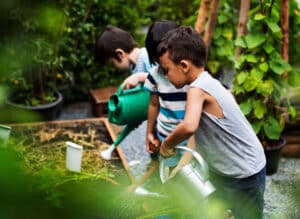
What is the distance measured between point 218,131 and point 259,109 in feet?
4.62

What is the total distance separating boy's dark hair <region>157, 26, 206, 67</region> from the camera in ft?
5.99

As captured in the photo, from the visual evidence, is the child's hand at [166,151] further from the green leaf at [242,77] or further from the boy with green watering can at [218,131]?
the green leaf at [242,77]

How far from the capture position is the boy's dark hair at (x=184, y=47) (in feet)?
5.99

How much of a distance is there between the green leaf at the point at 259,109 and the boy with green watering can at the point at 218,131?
1.27 m

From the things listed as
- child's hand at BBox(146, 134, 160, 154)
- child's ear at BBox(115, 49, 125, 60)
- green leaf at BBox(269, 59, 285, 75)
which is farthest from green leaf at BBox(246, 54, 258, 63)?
child's hand at BBox(146, 134, 160, 154)

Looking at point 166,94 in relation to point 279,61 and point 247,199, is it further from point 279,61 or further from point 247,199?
point 279,61

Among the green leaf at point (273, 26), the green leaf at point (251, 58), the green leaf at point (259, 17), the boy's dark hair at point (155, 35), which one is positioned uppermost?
the boy's dark hair at point (155, 35)

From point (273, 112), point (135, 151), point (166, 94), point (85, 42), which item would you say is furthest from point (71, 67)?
point (166, 94)

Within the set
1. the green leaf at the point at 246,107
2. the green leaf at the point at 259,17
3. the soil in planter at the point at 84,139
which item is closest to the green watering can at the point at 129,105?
the soil in planter at the point at 84,139

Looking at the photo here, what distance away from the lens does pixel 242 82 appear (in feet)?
10.3

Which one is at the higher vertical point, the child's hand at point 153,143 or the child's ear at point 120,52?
the child's ear at point 120,52

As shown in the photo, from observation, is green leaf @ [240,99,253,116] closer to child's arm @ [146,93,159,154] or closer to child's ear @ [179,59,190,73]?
child's arm @ [146,93,159,154]

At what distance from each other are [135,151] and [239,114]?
1.93 meters

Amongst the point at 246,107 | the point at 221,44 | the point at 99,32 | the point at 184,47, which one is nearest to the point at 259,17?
the point at 246,107
